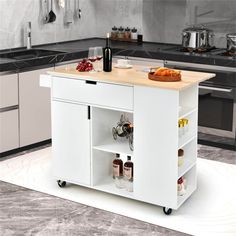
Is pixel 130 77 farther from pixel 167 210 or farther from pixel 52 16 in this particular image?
pixel 52 16

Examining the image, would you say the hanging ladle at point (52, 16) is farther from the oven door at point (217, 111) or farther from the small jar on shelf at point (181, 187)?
the small jar on shelf at point (181, 187)

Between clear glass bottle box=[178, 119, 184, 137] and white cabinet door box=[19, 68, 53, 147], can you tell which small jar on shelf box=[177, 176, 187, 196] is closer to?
clear glass bottle box=[178, 119, 184, 137]

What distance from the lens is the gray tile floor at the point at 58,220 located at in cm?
389

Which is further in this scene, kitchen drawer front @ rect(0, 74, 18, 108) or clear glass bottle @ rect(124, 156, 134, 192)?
kitchen drawer front @ rect(0, 74, 18, 108)

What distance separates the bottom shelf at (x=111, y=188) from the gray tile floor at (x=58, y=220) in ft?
0.70

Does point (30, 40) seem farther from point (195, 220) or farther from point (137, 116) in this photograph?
point (195, 220)

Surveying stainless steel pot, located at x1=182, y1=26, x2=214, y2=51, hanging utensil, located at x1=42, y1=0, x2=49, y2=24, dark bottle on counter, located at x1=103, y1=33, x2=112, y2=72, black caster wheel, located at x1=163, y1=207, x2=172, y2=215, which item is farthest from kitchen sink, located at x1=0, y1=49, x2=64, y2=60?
black caster wheel, located at x1=163, y1=207, x2=172, y2=215

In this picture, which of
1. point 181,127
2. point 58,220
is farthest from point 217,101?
point 58,220

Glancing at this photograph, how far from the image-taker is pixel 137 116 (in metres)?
4.11

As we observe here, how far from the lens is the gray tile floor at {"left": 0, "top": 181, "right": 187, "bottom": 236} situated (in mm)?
3893

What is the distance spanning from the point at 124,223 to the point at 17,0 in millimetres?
3000

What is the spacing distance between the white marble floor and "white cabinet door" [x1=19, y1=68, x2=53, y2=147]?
0.26 meters

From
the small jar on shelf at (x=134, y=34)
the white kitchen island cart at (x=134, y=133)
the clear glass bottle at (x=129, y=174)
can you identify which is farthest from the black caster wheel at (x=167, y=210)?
the small jar on shelf at (x=134, y=34)

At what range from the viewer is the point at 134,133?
4156 millimetres
